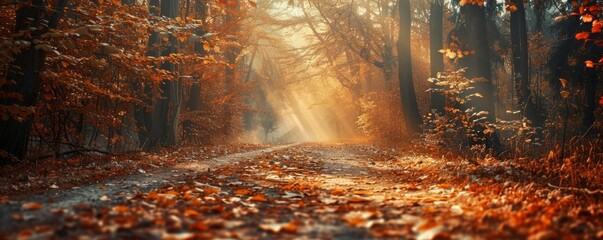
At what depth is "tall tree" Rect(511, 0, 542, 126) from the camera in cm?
1509

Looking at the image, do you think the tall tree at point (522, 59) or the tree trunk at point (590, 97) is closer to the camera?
the tall tree at point (522, 59)

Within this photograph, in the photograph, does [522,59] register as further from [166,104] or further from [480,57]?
[166,104]

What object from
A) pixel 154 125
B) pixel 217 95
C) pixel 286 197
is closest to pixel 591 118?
pixel 217 95

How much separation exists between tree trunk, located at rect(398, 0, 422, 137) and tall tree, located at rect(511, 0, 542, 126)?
3.48 meters

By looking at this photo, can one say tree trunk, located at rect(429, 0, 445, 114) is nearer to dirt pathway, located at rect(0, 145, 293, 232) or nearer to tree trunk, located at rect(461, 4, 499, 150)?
tree trunk, located at rect(461, 4, 499, 150)

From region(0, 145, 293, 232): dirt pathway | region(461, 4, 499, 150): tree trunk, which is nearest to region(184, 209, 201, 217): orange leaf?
region(0, 145, 293, 232): dirt pathway

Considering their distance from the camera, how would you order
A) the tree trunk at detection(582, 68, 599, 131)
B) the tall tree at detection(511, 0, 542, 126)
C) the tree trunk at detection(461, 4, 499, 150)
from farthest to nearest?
the tree trunk at detection(582, 68, 599, 131), the tall tree at detection(511, 0, 542, 126), the tree trunk at detection(461, 4, 499, 150)

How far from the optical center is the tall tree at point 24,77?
6.80 m

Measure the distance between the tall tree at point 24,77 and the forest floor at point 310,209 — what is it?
1613 millimetres

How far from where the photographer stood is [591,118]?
793 inches

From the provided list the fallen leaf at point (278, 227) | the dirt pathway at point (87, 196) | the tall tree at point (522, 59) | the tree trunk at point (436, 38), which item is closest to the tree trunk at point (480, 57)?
the tree trunk at point (436, 38)

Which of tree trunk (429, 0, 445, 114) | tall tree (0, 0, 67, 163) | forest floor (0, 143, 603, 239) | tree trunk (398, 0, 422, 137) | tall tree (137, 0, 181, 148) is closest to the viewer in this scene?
forest floor (0, 143, 603, 239)

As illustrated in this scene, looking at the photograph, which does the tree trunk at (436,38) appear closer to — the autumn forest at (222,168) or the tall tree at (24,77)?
the autumn forest at (222,168)

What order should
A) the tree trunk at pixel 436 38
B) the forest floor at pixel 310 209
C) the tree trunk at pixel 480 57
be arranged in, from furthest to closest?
the tree trunk at pixel 436 38, the tree trunk at pixel 480 57, the forest floor at pixel 310 209
